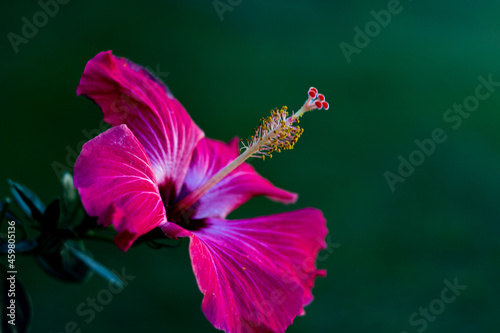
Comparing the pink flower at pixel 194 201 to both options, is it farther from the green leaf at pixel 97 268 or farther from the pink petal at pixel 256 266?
the green leaf at pixel 97 268

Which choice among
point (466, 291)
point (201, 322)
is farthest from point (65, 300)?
point (466, 291)

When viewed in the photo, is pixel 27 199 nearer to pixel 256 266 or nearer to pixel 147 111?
pixel 147 111

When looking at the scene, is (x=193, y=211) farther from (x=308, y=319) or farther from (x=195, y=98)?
(x=195, y=98)

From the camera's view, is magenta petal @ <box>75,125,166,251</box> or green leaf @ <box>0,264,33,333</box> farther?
green leaf @ <box>0,264,33,333</box>

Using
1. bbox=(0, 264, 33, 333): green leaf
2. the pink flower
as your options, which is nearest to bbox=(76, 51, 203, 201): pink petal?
the pink flower

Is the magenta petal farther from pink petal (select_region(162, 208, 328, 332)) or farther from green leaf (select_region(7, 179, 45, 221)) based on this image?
green leaf (select_region(7, 179, 45, 221))
